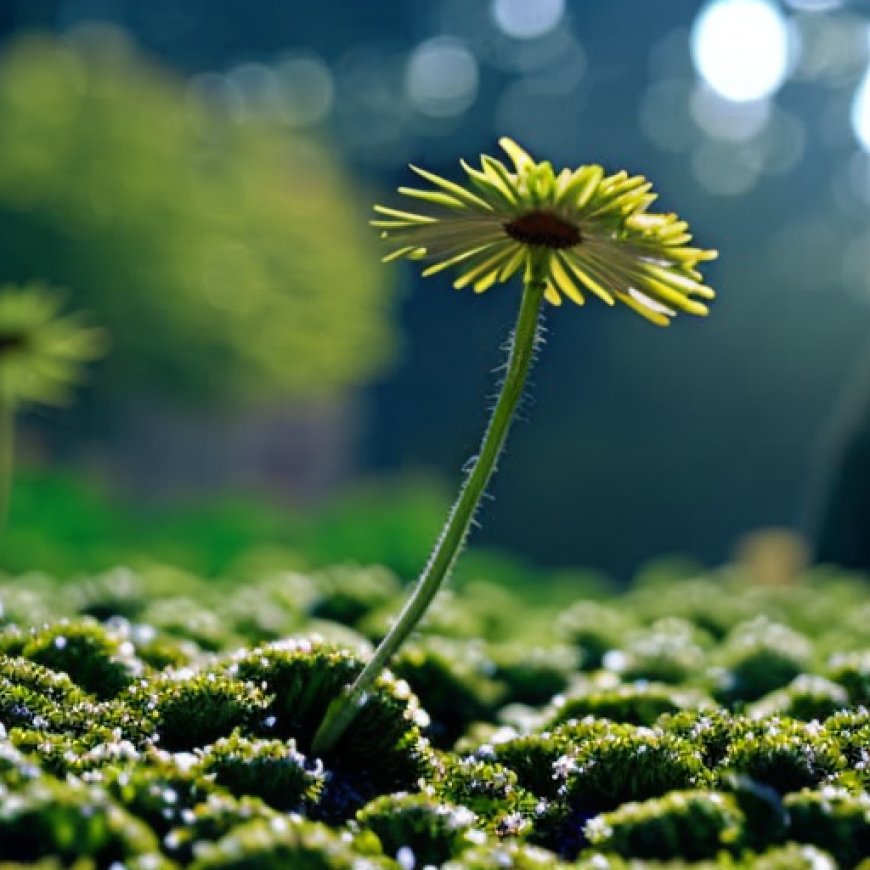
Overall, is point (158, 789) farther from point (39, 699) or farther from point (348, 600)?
point (348, 600)

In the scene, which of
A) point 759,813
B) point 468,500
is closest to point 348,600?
point 468,500

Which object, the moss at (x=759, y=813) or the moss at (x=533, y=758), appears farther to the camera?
the moss at (x=533, y=758)

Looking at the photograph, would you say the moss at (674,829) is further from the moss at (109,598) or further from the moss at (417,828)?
the moss at (109,598)

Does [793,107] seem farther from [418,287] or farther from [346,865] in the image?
[346,865]

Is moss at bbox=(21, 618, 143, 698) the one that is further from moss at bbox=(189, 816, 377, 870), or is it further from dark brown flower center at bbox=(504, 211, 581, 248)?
dark brown flower center at bbox=(504, 211, 581, 248)

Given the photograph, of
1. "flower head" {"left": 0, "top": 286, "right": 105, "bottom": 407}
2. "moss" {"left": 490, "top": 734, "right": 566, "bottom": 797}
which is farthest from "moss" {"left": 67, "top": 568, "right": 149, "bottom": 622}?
"moss" {"left": 490, "top": 734, "right": 566, "bottom": 797}

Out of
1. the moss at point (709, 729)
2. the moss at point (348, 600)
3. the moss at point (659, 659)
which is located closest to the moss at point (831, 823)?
the moss at point (709, 729)

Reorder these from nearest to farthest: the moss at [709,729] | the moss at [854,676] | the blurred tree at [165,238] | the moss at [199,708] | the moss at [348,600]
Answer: the moss at [199,708] → the moss at [709,729] → the moss at [854,676] → the moss at [348,600] → the blurred tree at [165,238]
